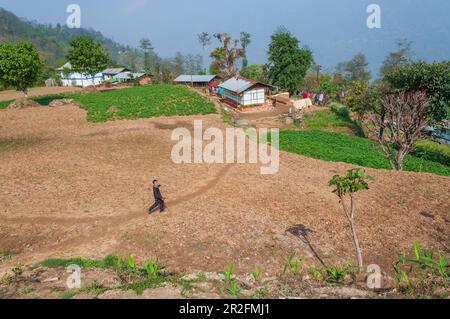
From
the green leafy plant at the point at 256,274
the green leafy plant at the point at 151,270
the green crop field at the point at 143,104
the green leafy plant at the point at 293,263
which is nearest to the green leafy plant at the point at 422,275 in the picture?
the green leafy plant at the point at 293,263

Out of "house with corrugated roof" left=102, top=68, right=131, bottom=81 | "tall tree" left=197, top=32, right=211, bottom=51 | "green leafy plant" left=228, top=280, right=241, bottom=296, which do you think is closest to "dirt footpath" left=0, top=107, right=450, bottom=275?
"green leafy plant" left=228, top=280, right=241, bottom=296

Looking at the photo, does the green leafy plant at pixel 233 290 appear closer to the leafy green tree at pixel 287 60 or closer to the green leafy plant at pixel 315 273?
the green leafy plant at pixel 315 273

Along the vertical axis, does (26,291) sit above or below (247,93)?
below

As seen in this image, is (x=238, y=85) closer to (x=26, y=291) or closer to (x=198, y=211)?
(x=198, y=211)

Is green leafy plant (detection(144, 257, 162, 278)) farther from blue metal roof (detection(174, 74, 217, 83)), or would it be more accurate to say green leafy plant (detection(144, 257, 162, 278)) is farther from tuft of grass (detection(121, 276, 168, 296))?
blue metal roof (detection(174, 74, 217, 83))

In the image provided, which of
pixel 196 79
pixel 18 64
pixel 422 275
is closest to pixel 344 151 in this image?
pixel 422 275

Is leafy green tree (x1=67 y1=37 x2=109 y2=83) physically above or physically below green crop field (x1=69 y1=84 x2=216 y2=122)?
above
